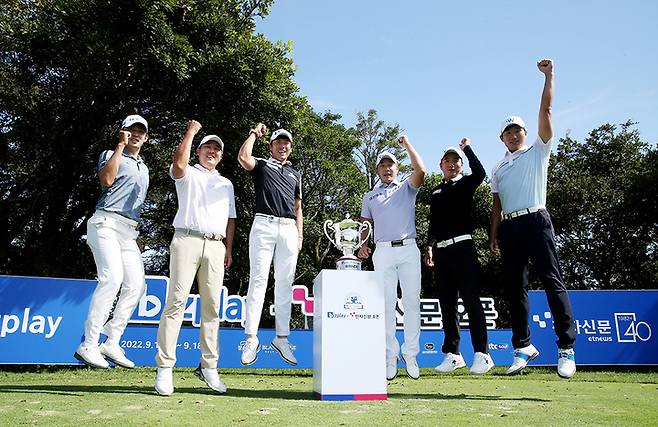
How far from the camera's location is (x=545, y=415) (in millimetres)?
3742

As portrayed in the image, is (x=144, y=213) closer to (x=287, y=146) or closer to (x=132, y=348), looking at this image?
(x=132, y=348)

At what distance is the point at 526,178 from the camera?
17.4 ft

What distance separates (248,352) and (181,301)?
3.04 feet

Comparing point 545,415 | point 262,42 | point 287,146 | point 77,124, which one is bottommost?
point 545,415

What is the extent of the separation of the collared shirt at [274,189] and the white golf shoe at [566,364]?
3.01 m

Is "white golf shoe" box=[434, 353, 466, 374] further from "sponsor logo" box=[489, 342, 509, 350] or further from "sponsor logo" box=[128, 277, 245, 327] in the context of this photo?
"sponsor logo" box=[489, 342, 509, 350]

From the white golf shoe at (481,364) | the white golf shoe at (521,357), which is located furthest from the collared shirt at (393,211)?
the white golf shoe at (521,357)

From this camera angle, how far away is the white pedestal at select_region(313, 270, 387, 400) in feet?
14.7

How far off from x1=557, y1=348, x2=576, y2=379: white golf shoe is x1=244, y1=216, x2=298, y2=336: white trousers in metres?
2.68

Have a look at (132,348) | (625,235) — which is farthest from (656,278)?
(132,348)

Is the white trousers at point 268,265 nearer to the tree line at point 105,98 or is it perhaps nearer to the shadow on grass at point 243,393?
the shadow on grass at point 243,393

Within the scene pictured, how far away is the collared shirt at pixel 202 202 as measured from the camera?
496cm

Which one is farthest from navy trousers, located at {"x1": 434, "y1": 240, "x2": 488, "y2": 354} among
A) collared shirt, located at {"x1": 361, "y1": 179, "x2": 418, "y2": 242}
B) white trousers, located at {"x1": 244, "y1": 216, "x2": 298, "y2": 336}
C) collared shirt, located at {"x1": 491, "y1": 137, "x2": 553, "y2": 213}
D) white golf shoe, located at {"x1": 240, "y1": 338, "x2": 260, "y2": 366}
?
white golf shoe, located at {"x1": 240, "y1": 338, "x2": 260, "y2": 366}

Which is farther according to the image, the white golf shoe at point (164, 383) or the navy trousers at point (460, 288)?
the navy trousers at point (460, 288)
